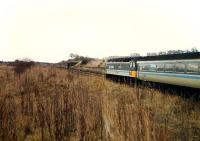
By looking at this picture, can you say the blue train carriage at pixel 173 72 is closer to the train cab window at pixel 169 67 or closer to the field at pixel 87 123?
the train cab window at pixel 169 67

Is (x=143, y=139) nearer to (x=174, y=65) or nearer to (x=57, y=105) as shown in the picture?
(x=57, y=105)

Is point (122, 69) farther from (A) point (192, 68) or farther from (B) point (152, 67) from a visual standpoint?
(A) point (192, 68)

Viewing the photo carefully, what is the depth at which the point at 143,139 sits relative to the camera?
5270 millimetres

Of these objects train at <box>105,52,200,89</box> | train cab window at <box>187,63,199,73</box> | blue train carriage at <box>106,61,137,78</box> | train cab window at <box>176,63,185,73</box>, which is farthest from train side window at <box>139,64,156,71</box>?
train cab window at <box>187,63,199,73</box>

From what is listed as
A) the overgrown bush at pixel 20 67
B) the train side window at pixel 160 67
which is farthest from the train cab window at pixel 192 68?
the overgrown bush at pixel 20 67

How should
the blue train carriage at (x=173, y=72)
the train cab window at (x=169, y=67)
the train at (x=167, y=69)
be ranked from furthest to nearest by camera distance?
1. the train cab window at (x=169, y=67)
2. the train at (x=167, y=69)
3. the blue train carriage at (x=173, y=72)

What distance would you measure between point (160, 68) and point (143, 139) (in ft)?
39.7

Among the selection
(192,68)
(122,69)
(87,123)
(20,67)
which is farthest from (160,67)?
(20,67)

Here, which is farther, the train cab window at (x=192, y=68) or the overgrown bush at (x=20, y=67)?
the overgrown bush at (x=20, y=67)

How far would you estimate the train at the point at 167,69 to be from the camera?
12.7m

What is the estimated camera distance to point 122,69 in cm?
2545

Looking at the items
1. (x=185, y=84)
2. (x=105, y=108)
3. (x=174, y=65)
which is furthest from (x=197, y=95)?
(x=105, y=108)

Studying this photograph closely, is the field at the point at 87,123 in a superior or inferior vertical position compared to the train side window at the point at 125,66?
inferior

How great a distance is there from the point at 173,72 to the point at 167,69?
0.92 metres
